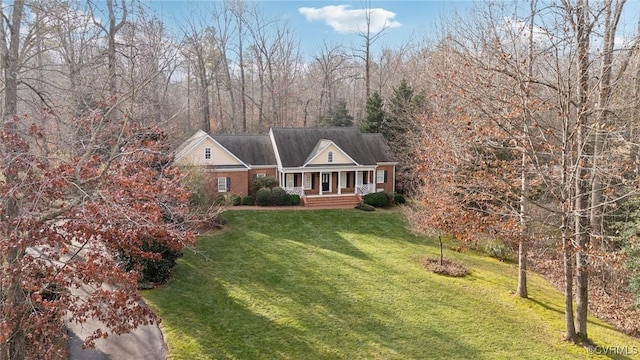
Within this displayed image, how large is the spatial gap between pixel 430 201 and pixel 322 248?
23.7 feet

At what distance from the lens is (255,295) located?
551 inches

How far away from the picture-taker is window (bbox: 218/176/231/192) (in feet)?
89.0

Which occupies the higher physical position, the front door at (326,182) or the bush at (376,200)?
the front door at (326,182)

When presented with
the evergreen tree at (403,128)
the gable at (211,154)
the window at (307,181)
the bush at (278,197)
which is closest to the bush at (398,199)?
the evergreen tree at (403,128)

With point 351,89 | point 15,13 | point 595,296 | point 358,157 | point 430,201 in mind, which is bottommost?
point 595,296

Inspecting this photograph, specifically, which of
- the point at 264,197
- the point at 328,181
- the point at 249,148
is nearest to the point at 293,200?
the point at 264,197

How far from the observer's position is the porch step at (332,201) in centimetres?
2759

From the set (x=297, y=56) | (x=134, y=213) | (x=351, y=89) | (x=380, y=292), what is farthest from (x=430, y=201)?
(x=351, y=89)

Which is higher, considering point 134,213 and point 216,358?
point 134,213

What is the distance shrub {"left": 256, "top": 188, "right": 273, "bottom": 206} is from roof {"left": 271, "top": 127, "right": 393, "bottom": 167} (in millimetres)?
2847

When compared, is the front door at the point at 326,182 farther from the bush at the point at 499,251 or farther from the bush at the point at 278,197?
the bush at the point at 499,251

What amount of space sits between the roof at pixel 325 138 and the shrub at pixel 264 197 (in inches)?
112

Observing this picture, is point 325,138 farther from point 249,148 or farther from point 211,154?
point 211,154

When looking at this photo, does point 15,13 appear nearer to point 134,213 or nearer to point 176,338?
point 134,213
